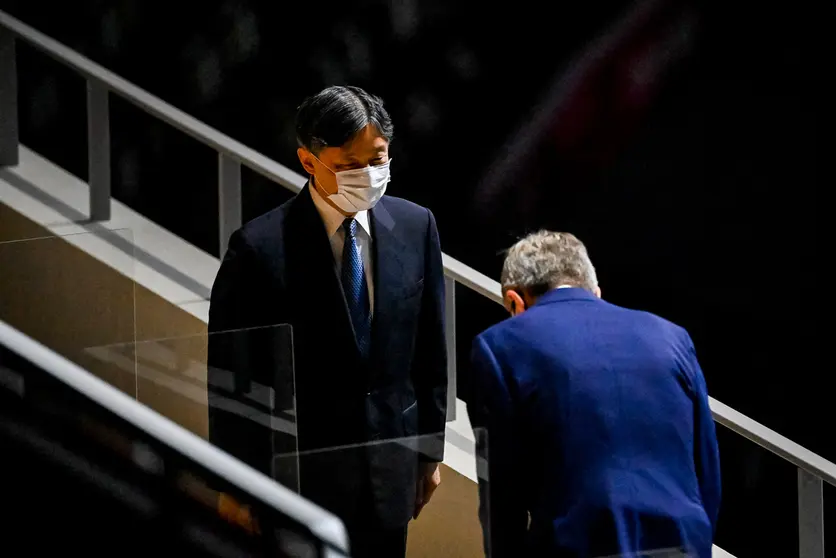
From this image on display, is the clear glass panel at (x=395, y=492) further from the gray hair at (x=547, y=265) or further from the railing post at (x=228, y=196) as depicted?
the railing post at (x=228, y=196)

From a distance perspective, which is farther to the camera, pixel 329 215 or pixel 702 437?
pixel 329 215

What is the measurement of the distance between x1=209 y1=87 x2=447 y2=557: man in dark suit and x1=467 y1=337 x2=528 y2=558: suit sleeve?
43 cm

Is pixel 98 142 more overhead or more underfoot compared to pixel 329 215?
more underfoot

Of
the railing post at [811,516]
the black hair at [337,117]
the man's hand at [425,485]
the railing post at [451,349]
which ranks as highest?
the black hair at [337,117]

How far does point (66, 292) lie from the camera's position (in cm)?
291

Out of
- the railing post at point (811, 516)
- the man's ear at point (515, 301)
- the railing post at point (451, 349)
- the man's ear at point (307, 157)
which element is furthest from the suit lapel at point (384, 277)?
the railing post at point (811, 516)

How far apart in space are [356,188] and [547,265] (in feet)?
1.54

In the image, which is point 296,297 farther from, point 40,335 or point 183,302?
point 183,302

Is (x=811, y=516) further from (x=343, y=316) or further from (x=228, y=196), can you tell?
(x=228, y=196)

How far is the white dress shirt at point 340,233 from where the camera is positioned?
3.20 metres

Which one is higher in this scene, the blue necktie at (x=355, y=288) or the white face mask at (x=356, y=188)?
the white face mask at (x=356, y=188)

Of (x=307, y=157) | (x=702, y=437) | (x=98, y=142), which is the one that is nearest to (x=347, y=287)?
(x=307, y=157)

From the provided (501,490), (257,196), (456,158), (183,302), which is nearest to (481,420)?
(501,490)

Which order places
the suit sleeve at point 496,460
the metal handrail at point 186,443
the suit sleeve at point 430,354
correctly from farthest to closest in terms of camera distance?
the suit sleeve at point 430,354
the suit sleeve at point 496,460
the metal handrail at point 186,443
